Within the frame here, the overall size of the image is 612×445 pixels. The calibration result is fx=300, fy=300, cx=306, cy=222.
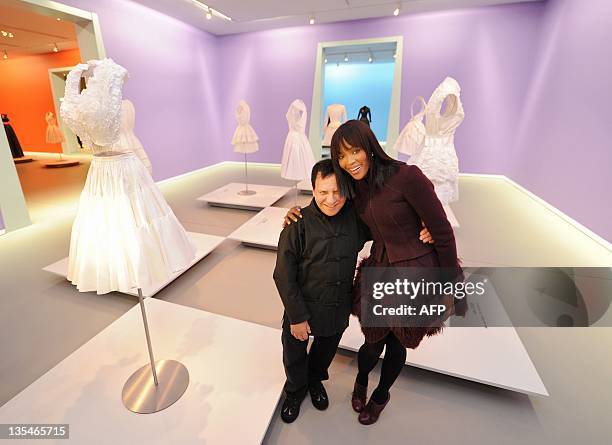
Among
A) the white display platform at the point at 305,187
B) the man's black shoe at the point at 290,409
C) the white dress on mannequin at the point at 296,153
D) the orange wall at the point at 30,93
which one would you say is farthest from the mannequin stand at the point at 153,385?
the orange wall at the point at 30,93

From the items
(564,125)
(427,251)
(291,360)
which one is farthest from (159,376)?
(564,125)

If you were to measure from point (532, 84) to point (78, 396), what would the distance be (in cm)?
739

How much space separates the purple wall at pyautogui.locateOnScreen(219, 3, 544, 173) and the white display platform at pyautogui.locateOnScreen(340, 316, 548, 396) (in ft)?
18.1

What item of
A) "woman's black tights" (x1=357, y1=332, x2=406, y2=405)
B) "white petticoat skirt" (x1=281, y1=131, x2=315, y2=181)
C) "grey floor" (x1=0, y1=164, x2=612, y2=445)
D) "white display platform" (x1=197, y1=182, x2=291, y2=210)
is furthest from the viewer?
"white display platform" (x1=197, y1=182, x2=291, y2=210)

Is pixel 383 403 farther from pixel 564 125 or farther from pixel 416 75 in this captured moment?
pixel 416 75

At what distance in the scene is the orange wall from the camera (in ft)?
27.5

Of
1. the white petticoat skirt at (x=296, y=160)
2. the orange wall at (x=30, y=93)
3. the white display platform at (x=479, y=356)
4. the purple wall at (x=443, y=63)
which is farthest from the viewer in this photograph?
the orange wall at (x=30, y=93)

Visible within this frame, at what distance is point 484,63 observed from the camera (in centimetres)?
585

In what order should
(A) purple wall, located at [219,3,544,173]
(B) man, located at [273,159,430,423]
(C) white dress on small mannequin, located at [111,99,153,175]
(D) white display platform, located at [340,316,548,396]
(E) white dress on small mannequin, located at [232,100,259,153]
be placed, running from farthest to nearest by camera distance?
(A) purple wall, located at [219,3,544,173] → (E) white dress on small mannequin, located at [232,100,259,153] → (C) white dress on small mannequin, located at [111,99,153,175] → (D) white display platform, located at [340,316,548,396] → (B) man, located at [273,159,430,423]

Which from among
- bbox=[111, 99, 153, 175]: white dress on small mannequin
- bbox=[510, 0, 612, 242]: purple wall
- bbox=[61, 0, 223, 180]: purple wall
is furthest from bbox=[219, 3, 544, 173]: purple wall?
bbox=[111, 99, 153, 175]: white dress on small mannequin

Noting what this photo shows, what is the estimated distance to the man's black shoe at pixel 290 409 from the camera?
143 cm

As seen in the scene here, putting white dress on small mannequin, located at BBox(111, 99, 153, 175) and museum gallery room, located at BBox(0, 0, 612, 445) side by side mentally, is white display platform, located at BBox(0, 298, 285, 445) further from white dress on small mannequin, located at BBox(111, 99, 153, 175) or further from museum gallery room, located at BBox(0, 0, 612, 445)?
white dress on small mannequin, located at BBox(111, 99, 153, 175)

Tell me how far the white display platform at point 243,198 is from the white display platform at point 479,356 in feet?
9.32

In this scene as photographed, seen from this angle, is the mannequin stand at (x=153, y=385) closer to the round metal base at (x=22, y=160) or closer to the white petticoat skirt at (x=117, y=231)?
the white petticoat skirt at (x=117, y=231)
